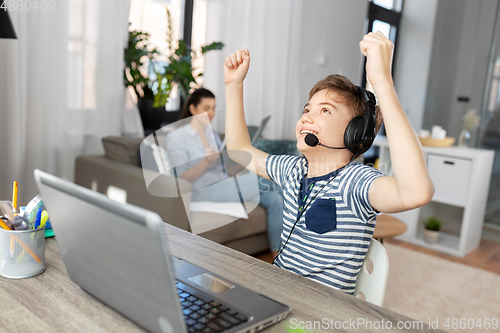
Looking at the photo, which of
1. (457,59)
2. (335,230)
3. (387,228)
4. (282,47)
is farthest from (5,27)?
(457,59)

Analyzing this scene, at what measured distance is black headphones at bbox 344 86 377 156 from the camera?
0.85m

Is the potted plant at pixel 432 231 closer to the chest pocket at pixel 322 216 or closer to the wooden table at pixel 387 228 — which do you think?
the wooden table at pixel 387 228

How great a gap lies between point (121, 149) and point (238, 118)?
1.56 m

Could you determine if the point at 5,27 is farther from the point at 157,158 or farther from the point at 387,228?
the point at 387,228

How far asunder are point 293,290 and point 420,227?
299 cm

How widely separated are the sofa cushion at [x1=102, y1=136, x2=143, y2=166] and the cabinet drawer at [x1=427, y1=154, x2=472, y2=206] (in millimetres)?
2020

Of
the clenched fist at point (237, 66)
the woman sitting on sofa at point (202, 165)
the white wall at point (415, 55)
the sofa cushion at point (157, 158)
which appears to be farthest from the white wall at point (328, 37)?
the clenched fist at point (237, 66)

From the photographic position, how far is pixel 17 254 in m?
0.69

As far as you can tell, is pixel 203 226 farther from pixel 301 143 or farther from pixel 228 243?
pixel 228 243

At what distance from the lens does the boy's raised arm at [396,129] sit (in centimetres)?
64

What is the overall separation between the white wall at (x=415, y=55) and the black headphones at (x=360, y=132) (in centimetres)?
350

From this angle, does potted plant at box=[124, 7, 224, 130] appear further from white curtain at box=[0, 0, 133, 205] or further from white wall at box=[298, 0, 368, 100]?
white wall at box=[298, 0, 368, 100]

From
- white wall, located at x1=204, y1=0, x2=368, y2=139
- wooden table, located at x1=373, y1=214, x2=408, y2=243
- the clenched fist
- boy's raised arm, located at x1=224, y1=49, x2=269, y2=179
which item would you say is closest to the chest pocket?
boy's raised arm, located at x1=224, y1=49, x2=269, y2=179

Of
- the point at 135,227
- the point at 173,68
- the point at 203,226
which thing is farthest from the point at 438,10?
the point at 135,227
